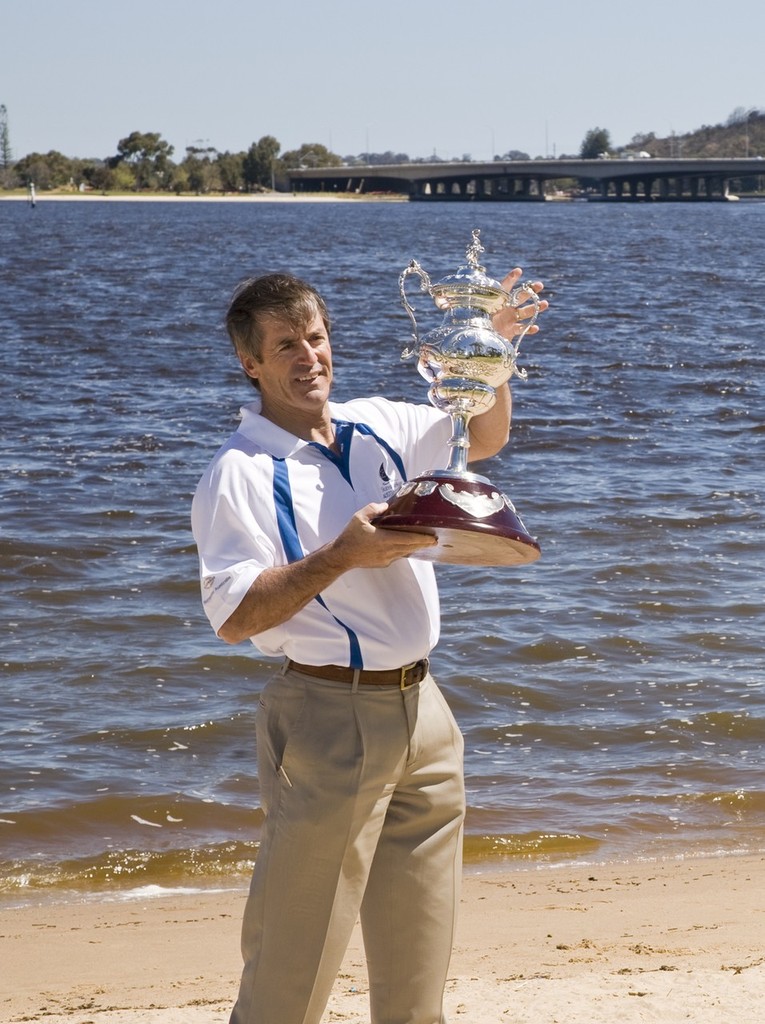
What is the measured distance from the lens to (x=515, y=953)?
17.5 feet

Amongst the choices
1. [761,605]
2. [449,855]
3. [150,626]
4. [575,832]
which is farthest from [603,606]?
[449,855]

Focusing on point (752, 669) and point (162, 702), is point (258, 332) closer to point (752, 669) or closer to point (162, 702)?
point (162, 702)

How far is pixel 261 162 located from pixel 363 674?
187m

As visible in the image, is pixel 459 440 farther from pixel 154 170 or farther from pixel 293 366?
pixel 154 170

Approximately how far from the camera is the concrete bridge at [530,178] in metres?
131

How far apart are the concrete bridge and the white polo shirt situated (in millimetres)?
128665

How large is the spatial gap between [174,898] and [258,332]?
335cm

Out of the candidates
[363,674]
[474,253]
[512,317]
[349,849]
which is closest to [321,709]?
[363,674]

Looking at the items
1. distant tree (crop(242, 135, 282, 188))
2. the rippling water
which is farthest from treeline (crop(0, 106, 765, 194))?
the rippling water

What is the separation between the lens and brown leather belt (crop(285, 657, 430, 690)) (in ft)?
11.3

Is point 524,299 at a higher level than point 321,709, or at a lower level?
higher

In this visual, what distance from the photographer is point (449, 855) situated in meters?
3.57

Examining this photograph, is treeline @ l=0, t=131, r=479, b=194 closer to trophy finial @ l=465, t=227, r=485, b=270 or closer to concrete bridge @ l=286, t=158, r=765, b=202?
concrete bridge @ l=286, t=158, r=765, b=202

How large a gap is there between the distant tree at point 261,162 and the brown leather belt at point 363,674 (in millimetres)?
186597
